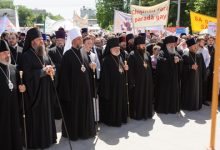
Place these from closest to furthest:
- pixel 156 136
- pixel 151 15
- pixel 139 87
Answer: pixel 156 136
pixel 139 87
pixel 151 15

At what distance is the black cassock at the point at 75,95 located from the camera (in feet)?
21.1

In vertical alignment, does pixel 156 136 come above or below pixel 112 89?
below

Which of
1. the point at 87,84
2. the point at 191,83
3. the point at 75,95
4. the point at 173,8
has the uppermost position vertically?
the point at 173,8

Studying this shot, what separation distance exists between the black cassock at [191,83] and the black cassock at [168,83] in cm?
37

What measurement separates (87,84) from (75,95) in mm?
336

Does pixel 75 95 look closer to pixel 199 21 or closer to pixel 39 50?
pixel 39 50

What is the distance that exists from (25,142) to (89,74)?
1869 millimetres

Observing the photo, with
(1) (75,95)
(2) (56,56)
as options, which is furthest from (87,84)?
(2) (56,56)

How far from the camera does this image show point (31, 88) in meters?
5.79

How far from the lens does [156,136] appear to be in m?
6.89

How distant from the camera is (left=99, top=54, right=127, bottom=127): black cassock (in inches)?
290

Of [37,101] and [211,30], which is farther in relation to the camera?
[211,30]

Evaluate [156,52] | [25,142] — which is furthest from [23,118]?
[156,52]

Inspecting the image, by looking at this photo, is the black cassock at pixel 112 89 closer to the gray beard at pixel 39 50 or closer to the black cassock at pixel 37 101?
the black cassock at pixel 37 101
